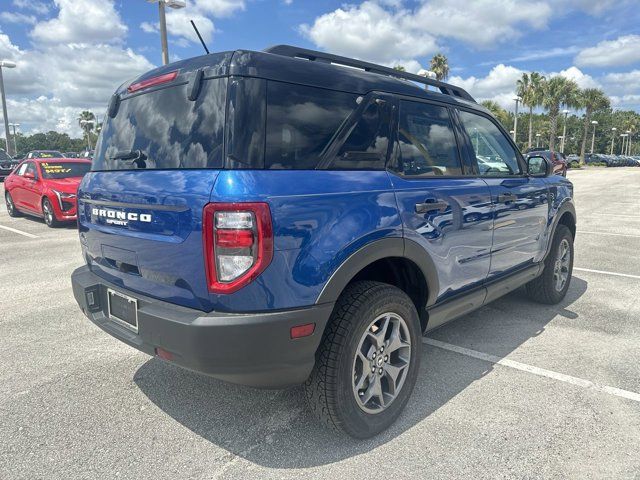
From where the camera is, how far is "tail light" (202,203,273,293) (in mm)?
1972

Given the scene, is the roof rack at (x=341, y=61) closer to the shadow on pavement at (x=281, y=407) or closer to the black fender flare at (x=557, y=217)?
the black fender flare at (x=557, y=217)

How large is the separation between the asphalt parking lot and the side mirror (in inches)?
53.7

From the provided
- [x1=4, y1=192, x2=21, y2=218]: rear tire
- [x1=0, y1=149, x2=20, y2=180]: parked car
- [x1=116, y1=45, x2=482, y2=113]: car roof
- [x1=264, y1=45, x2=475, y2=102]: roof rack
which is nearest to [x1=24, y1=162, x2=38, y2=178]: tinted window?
[x1=4, y1=192, x2=21, y2=218]: rear tire

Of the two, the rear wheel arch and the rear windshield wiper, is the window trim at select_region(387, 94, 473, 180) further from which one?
the rear windshield wiper

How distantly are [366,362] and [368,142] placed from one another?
3.93ft

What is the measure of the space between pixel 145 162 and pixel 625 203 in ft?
53.9

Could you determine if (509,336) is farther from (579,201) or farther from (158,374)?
(579,201)

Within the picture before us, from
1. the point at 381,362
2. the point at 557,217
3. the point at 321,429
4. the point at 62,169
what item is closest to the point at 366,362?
the point at 381,362

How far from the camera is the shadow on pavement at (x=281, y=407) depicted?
7.95 feet

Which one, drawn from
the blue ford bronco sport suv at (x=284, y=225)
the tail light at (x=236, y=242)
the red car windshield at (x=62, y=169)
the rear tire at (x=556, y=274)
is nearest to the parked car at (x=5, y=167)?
the red car windshield at (x=62, y=169)

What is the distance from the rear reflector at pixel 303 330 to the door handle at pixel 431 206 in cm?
97

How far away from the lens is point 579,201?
51.3 ft

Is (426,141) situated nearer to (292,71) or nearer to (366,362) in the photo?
(292,71)

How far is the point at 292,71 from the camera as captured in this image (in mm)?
2322
